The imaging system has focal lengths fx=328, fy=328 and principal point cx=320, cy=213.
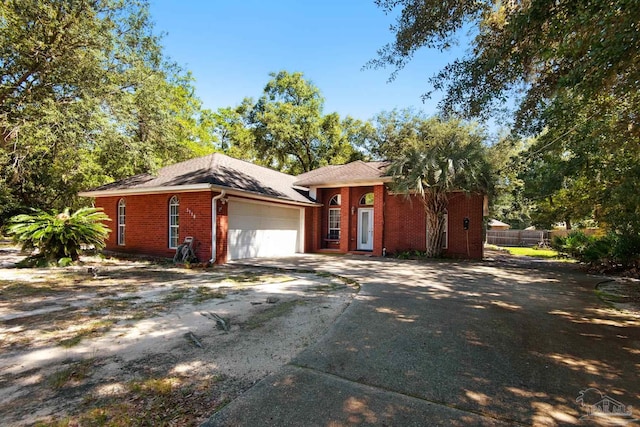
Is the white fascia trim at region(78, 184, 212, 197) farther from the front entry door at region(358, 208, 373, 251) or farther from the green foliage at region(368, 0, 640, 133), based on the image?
the front entry door at region(358, 208, 373, 251)

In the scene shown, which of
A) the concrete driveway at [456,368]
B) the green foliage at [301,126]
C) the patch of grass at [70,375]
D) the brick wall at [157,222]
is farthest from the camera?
the green foliage at [301,126]

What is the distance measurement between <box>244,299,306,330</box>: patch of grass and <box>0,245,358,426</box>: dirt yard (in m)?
0.02

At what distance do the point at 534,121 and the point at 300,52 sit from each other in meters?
11.6

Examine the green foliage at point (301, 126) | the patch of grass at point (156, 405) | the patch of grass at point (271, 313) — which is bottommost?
the patch of grass at point (271, 313)

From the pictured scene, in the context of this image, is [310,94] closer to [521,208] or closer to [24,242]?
[24,242]

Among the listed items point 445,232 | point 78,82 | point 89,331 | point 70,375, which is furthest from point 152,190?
point 445,232

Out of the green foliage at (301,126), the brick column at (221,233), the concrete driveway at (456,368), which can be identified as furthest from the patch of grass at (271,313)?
the green foliage at (301,126)

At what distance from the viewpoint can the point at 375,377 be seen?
316 centimetres

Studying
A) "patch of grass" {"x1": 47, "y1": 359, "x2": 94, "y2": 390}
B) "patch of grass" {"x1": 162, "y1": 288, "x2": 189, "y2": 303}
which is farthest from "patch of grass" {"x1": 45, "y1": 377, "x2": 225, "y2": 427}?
"patch of grass" {"x1": 162, "y1": 288, "x2": 189, "y2": 303}

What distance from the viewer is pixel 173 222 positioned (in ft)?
41.0

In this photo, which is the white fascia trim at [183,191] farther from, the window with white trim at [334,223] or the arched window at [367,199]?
the arched window at [367,199]

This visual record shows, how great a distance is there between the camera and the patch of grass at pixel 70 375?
2996mm

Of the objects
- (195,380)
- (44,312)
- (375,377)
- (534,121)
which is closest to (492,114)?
(534,121)

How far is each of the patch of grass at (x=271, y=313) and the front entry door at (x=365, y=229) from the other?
10.1 metres
